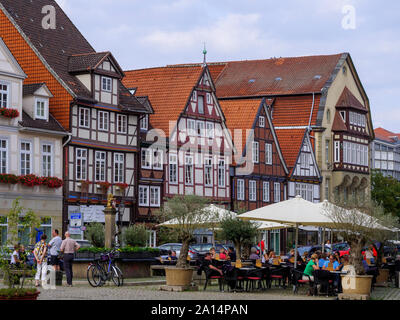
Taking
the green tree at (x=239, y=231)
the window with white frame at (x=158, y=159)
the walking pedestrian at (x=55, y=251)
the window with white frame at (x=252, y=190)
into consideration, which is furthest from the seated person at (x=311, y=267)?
the window with white frame at (x=252, y=190)

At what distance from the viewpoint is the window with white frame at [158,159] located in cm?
5266

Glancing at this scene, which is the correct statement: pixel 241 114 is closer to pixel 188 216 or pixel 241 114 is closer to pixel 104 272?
pixel 188 216

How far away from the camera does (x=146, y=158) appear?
171 feet

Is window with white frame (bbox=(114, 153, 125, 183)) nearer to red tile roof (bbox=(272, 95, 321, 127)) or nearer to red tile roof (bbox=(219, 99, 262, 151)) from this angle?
red tile roof (bbox=(219, 99, 262, 151))

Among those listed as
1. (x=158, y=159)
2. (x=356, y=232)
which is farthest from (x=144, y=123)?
(x=356, y=232)

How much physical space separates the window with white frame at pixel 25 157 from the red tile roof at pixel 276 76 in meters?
34.0

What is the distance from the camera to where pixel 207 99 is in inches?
2261

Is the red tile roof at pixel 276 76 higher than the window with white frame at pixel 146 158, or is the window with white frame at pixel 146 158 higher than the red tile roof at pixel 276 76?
the red tile roof at pixel 276 76

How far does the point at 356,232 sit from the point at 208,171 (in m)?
32.6

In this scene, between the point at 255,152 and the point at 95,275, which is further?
the point at 255,152

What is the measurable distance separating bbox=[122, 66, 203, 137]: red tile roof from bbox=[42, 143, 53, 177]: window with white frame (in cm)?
1008

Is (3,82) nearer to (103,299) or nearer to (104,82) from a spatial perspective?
(104,82)

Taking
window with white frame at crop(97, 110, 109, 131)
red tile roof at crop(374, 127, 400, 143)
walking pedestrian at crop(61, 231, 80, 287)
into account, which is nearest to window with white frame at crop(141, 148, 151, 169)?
window with white frame at crop(97, 110, 109, 131)

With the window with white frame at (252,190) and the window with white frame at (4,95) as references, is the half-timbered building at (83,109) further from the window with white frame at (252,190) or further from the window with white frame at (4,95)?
the window with white frame at (252,190)
